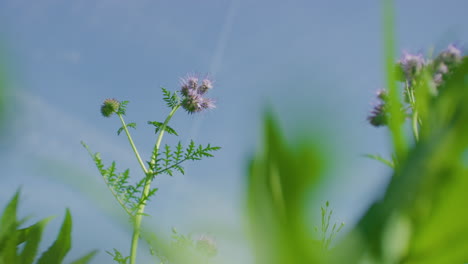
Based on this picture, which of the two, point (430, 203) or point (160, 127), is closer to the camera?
point (430, 203)

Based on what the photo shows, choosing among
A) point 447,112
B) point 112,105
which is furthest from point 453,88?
point 112,105

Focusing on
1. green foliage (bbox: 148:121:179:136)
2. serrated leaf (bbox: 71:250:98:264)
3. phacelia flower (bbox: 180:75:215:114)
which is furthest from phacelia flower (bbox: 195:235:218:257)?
phacelia flower (bbox: 180:75:215:114)

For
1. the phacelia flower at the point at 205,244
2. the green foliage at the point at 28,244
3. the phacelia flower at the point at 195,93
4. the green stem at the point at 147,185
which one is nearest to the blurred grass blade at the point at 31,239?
the green foliage at the point at 28,244

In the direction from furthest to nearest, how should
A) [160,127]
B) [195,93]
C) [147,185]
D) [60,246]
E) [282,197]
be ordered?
[195,93], [160,127], [147,185], [60,246], [282,197]

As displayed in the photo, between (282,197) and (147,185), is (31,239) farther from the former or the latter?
(147,185)

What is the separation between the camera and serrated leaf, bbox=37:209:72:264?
0.37 metres

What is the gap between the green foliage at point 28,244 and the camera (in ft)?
1.19

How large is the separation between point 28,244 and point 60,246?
44 millimetres

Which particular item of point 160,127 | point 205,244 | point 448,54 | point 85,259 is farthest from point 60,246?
point 160,127

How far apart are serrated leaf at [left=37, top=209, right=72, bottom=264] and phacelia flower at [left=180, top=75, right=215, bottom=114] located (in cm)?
163

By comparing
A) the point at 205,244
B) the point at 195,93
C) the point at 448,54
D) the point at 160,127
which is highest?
the point at 195,93

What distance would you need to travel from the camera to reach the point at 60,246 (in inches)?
14.8

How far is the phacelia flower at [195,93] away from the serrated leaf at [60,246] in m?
1.63

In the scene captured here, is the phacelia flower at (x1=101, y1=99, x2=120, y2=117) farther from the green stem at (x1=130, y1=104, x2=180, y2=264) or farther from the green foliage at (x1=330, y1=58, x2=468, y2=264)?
the green foliage at (x1=330, y1=58, x2=468, y2=264)
